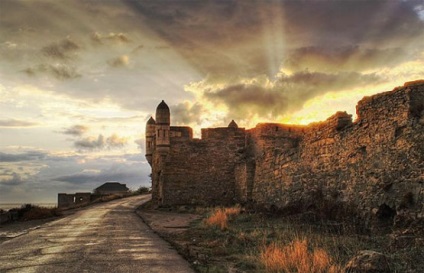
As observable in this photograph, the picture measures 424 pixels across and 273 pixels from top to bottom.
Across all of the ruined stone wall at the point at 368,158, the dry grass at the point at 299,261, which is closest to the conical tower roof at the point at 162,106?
the ruined stone wall at the point at 368,158

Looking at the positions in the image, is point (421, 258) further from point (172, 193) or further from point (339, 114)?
point (172, 193)

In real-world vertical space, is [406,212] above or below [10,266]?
above

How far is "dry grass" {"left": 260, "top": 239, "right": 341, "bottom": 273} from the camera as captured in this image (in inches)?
301

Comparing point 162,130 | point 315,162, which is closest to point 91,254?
point 315,162

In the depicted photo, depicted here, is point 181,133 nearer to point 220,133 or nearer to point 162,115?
point 162,115

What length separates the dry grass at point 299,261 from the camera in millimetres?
7641

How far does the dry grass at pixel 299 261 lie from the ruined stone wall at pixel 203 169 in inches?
912

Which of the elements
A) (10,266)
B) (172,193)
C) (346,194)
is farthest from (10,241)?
(172,193)

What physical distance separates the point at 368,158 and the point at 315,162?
4009mm

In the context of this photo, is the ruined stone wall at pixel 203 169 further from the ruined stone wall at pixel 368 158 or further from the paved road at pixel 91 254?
the paved road at pixel 91 254

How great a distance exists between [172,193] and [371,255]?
83.8ft

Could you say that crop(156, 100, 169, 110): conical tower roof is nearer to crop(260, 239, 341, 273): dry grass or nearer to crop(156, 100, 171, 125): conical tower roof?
crop(156, 100, 171, 125): conical tower roof

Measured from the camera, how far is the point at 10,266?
Answer: 370 inches

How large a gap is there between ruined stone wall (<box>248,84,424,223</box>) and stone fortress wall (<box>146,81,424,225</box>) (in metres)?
0.03
